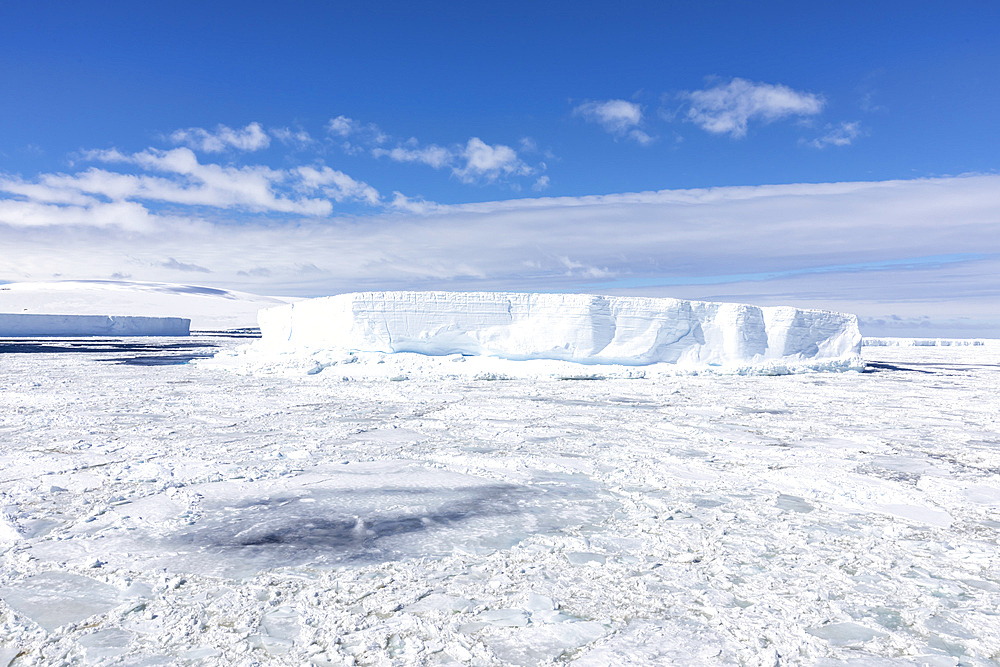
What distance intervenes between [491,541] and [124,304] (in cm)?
7553

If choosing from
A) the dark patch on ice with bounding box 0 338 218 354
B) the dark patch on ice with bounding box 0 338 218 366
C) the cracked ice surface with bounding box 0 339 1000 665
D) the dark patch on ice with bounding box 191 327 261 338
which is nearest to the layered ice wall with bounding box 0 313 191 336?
the dark patch on ice with bounding box 191 327 261 338

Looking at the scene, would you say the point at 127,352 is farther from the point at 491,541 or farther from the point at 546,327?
the point at 491,541

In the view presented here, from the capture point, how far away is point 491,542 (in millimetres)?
3301

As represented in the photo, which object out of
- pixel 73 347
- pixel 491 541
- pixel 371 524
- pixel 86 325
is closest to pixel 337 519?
pixel 371 524

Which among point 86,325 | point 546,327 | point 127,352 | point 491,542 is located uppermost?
point 546,327

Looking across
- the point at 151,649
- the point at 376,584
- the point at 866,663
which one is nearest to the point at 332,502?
the point at 376,584

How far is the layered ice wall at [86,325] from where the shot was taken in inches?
1435

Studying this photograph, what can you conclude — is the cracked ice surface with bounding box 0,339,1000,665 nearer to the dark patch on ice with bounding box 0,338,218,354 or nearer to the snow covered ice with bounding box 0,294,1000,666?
the snow covered ice with bounding box 0,294,1000,666

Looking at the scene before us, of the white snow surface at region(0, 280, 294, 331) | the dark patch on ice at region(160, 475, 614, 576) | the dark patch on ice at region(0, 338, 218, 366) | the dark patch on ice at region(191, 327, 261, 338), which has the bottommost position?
the dark patch on ice at region(160, 475, 614, 576)

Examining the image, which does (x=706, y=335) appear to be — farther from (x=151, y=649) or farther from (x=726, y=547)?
(x=151, y=649)

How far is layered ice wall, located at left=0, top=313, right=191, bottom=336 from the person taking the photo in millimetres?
36438

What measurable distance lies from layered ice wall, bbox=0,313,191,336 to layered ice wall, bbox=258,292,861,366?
106ft

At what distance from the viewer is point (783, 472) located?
16.1ft

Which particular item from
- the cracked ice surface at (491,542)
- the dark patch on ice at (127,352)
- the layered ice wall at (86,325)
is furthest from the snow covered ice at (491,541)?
the layered ice wall at (86,325)
